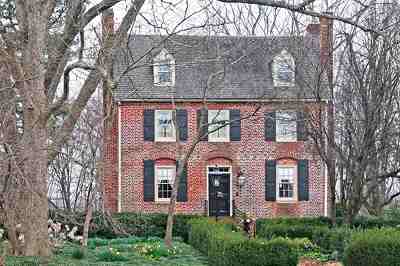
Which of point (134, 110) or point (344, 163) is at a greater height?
point (134, 110)

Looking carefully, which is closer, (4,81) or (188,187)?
(4,81)

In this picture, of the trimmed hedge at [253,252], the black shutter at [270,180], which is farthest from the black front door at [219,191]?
the trimmed hedge at [253,252]

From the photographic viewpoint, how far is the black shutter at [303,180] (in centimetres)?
3188

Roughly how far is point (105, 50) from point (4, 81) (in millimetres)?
1791

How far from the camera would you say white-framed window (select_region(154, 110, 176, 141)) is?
31.6m

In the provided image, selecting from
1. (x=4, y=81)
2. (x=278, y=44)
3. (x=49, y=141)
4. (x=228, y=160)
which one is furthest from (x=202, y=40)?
(x=228, y=160)

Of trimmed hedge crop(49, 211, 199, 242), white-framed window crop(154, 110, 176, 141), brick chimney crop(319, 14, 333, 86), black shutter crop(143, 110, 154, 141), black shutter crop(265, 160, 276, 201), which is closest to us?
brick chimney crop(319, 14, 333, 86)

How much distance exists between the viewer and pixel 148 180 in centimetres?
3139

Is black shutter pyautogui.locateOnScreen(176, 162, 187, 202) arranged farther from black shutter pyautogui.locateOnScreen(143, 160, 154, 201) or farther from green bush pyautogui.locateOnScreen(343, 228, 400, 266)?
green bush pyautogui.locateOnScreen(343, 228, 400, 266)

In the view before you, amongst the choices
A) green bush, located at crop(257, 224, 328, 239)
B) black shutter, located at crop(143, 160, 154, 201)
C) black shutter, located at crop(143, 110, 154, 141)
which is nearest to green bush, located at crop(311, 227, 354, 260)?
green bush, located at crop(257, 224, 328, 239)

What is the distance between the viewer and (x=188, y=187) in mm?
31453

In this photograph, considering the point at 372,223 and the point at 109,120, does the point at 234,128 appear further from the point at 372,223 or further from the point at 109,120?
the point at 109,120

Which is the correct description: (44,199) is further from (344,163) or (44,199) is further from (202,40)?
(344,163)

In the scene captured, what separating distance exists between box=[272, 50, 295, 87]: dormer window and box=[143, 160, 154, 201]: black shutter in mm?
6108
